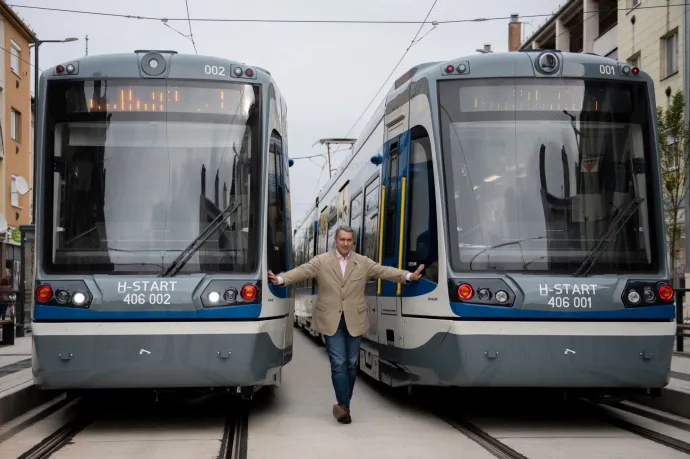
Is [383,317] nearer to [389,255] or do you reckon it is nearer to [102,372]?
[389,255]

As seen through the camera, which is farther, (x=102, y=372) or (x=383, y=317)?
(x=383, y=317)

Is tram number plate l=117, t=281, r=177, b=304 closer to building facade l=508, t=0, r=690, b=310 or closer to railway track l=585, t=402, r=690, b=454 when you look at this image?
railway track l=585, t=402, r=690, b=454

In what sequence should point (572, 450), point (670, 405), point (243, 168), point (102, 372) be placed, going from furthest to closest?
point (670, 405) < point (243, 168) < point (102, 372) < point (572, 450)

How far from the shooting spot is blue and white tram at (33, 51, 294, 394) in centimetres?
802

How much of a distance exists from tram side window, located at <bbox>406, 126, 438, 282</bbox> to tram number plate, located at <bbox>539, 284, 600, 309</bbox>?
97 cm

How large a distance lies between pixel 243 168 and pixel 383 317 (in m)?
2.36

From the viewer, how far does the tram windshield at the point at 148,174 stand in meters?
8.34

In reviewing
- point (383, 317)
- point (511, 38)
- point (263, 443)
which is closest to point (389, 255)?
point (383, 317)

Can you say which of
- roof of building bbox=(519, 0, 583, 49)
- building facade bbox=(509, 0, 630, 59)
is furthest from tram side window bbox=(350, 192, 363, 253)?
roof of building bbox=(519, 0, 583, 49)

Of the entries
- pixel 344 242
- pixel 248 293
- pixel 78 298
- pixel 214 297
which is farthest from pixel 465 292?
pixel 78 298

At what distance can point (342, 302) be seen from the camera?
8.93 m

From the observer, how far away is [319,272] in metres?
9.00

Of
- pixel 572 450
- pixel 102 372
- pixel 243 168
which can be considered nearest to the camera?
pixel 572 450

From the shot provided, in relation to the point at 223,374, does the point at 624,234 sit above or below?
above
